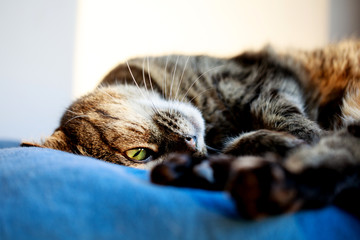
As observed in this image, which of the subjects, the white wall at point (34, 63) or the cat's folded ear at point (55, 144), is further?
the white wall at point (34, 63)


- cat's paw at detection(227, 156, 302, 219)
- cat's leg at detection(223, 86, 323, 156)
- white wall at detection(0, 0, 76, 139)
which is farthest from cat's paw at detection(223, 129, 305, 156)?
white wall at detection(0, 0, 76, 139)

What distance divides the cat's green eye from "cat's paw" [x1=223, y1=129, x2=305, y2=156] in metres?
0.29

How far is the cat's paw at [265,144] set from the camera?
0.69 metres

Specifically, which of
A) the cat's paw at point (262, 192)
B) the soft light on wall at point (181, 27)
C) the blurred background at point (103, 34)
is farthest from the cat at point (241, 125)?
the soft light on wall at point (181, 27)

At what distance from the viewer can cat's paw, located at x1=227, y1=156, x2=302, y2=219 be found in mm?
417

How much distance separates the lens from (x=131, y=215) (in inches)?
18.1

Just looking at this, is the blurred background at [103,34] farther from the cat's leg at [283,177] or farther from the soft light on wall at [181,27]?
the cat's leg at [283,177]

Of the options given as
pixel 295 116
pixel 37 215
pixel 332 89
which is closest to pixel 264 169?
pixel 37 215

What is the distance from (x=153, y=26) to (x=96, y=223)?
6.60 feet

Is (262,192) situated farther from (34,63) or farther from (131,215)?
(34,63)

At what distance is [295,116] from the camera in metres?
0.98

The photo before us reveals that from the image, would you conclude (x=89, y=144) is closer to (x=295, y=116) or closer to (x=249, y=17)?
(x=295, y=116)

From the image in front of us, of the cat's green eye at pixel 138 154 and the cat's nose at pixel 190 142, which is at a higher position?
the cat's nose at pixel 190 142

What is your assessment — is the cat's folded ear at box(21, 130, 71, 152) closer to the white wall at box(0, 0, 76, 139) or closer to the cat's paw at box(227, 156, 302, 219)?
the cat's paw at box(227, 156, 302, 219)
